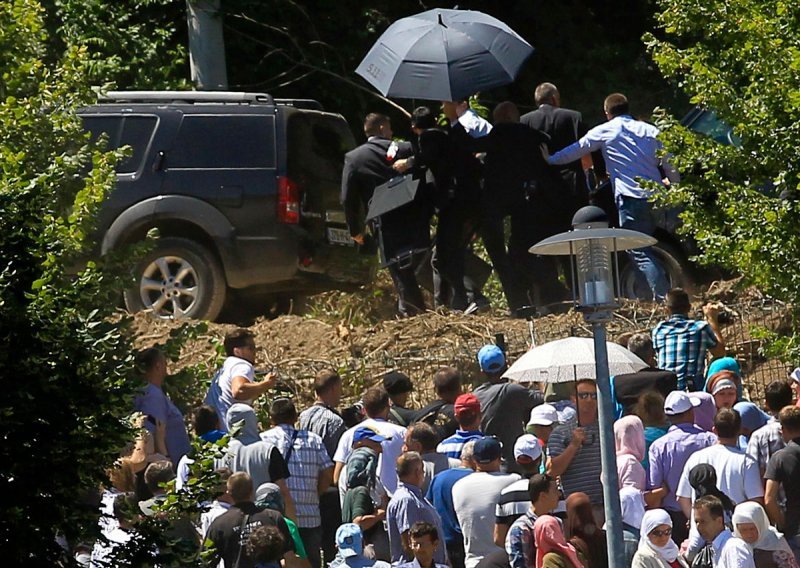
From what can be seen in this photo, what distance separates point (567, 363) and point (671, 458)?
0.99 metres

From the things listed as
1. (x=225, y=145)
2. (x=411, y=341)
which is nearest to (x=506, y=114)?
(x=411, y=341)

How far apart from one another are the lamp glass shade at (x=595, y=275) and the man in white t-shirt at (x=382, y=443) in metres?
2.31

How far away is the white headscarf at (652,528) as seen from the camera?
397 inches

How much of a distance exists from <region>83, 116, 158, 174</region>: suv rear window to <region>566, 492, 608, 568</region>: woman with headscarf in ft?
24.0

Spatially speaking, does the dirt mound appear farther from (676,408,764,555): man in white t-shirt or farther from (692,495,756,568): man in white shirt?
(692,495,756,568): man in white shirt

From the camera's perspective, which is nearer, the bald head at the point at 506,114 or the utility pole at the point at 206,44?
the bald head at the point at 506,114

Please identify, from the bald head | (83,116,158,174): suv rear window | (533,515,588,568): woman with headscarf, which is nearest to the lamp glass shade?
(533,515,588,568): woman with headscarf

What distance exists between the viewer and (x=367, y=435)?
11539 mm

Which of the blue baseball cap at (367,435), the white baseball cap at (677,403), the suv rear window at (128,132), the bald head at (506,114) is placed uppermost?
the suv rear window at (128,132)

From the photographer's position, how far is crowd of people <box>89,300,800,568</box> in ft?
33.4

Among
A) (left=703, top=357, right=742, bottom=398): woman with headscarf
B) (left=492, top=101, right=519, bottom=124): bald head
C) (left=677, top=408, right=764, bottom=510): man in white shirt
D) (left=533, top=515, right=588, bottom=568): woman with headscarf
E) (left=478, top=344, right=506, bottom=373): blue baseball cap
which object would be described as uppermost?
(left=492, top=101, right=519, bottom=124): bald head

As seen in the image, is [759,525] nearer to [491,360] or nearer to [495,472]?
[495,472]

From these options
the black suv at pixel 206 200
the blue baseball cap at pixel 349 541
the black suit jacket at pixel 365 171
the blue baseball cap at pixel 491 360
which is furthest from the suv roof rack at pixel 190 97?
the blue baseball cap at pixel 349 541

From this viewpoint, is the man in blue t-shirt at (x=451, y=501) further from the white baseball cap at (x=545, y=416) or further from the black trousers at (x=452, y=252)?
the black trousers at (x=452, y=252)
